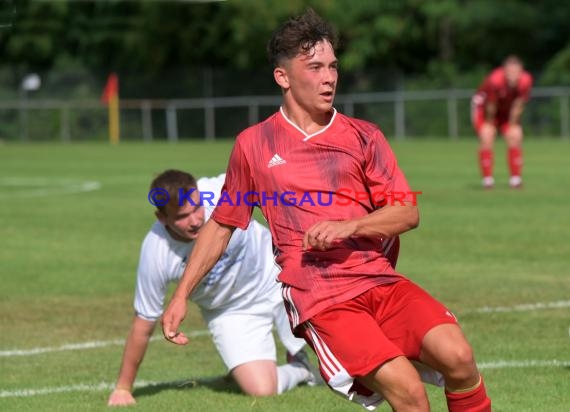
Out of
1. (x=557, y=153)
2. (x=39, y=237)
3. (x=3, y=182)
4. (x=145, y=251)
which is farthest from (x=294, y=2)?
(x=145, y=251)

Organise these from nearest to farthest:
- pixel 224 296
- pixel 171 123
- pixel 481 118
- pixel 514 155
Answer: pixel 224 296 → pixel 514 155 → pixel 481 118 → pixel 171 123

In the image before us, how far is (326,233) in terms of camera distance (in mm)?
5246

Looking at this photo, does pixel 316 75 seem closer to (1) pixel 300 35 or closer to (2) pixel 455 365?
(1) pixel 300 35

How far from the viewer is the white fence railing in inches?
1858

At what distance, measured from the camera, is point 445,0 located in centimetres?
5128

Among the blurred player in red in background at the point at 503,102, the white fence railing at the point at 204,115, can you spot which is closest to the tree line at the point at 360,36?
the white fence railing at the point at 204,115

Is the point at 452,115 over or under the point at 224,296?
under

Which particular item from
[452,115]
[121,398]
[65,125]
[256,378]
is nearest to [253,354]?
[256,378]

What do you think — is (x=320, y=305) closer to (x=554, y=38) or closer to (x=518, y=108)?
(x=518, y=108)

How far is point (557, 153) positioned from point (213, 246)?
2871 cm

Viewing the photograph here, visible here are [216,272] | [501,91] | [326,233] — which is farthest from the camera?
[501,91]

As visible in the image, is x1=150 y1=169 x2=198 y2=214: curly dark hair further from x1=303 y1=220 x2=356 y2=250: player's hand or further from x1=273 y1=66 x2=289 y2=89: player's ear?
x1=303 y1=220 x2=356 y2=250: player's hand

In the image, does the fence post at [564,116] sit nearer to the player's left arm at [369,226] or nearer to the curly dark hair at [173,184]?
the curly dark hair at [173,184]

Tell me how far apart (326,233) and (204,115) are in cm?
4674
